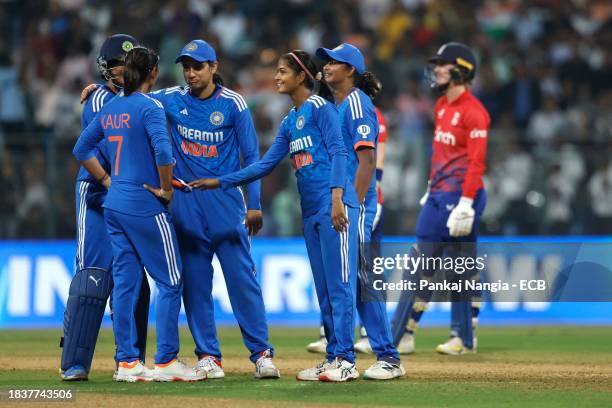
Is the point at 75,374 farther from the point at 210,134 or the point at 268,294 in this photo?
the point at 268,294

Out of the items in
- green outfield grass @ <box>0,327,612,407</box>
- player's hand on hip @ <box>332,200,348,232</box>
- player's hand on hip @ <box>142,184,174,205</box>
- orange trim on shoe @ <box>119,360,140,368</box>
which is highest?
player's hand on hip @ <box>142,184,174,205</box>

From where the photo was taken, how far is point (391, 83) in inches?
773

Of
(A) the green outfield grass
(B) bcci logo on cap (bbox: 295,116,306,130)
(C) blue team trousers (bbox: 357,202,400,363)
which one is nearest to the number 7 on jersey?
(B) bcci logo on cap (bbox: 295,116,306,130)

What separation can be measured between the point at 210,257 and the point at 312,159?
1.17m

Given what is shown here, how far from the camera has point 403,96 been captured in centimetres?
1928

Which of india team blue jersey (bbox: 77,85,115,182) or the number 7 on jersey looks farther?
india team blue jersey (bbox: 77,85,115,182)

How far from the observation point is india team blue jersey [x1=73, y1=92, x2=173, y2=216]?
8984 mm

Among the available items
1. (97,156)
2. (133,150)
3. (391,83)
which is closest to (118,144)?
(133,150)

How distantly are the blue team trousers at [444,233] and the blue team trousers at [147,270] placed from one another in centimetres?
355

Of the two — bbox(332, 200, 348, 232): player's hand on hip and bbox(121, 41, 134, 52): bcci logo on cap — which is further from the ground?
bbox(121, 41, 134, 52): bcci logo on cap

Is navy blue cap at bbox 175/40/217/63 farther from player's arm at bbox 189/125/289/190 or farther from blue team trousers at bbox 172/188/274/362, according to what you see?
blue team trousers at bbox 172/188/274/362

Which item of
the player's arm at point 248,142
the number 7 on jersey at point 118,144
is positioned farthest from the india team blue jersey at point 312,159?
the number 7 on jersey at point 118,144

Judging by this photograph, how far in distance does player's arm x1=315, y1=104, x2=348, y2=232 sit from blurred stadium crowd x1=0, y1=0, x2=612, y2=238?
779 centimetres

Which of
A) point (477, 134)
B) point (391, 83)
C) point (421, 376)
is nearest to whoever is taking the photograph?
point (421, 376)
